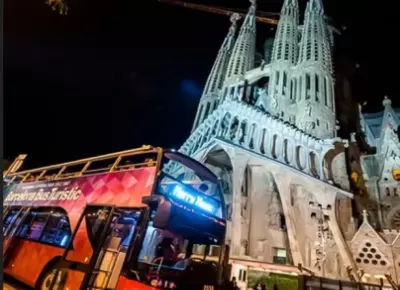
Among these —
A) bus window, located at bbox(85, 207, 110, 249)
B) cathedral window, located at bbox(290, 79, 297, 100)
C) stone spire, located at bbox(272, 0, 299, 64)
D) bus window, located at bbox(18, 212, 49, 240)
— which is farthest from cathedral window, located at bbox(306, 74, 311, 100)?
bus window, located at bbox(18, 212, 49, 240)

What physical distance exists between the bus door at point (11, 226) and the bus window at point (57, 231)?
1942 mm

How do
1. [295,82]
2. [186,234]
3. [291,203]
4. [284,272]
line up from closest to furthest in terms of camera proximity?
[186,234] → [284,272] → [291,203] → [295,82]

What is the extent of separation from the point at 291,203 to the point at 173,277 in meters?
22.1

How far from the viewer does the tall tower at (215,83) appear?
45.6 m

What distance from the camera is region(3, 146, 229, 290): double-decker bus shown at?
6.84m

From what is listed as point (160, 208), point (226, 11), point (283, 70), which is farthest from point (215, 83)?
point (160, 208)

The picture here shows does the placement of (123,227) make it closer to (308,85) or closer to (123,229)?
(123,229)

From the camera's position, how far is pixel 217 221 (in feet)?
28.0

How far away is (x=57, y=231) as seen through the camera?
379 inches

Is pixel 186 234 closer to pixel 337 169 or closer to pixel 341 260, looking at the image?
pixel 341 260

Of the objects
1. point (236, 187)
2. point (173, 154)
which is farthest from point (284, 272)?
point (173, 154)

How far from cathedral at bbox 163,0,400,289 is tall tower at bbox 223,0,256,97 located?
3120 millimetres

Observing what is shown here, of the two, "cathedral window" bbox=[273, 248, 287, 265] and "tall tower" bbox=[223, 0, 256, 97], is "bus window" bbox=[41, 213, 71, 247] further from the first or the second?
"tall tower" bbox=[223, 0, 256, 97]

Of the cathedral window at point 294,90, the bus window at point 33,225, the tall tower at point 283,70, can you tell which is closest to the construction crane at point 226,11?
the tall tower at point 283,70
